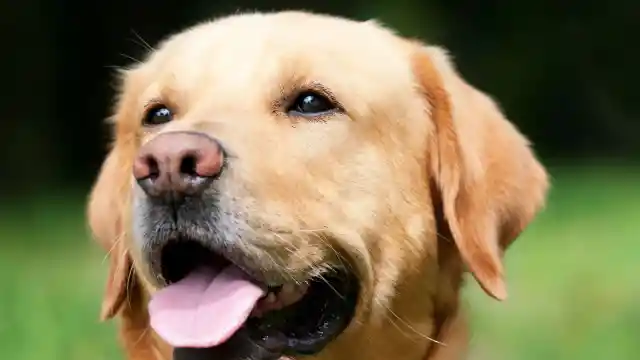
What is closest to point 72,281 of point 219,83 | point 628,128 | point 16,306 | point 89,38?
point 16,306

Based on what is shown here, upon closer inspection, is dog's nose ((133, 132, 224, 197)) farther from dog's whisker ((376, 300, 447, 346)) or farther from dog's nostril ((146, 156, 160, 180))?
dog's whisker ((376, 300, 447, 346))

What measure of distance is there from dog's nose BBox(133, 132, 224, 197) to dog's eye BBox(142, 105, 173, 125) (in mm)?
455

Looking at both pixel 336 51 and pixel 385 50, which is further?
pixel 385 50

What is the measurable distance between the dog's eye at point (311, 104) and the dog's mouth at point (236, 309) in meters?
0.37

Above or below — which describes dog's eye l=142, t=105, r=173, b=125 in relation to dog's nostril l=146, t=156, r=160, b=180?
below

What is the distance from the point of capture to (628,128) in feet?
14.4

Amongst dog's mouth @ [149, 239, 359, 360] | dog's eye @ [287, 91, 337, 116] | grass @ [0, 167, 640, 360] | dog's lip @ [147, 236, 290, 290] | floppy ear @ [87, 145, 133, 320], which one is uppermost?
dog's eye @ [287, 91, 337, 116]

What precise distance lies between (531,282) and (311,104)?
203 centimetres

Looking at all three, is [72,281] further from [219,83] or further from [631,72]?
[631,72]

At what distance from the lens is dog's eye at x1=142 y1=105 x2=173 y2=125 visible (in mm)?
2289

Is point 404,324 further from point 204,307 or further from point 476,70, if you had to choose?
point 476,70

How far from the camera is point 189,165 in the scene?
1.80 meters

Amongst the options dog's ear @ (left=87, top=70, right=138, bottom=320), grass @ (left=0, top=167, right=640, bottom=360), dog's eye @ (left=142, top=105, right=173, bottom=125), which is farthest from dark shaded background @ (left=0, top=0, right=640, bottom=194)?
dog's eye @ (left=142, top=105, right=173, bottom=125)

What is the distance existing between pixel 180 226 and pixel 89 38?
2765 millimetres
